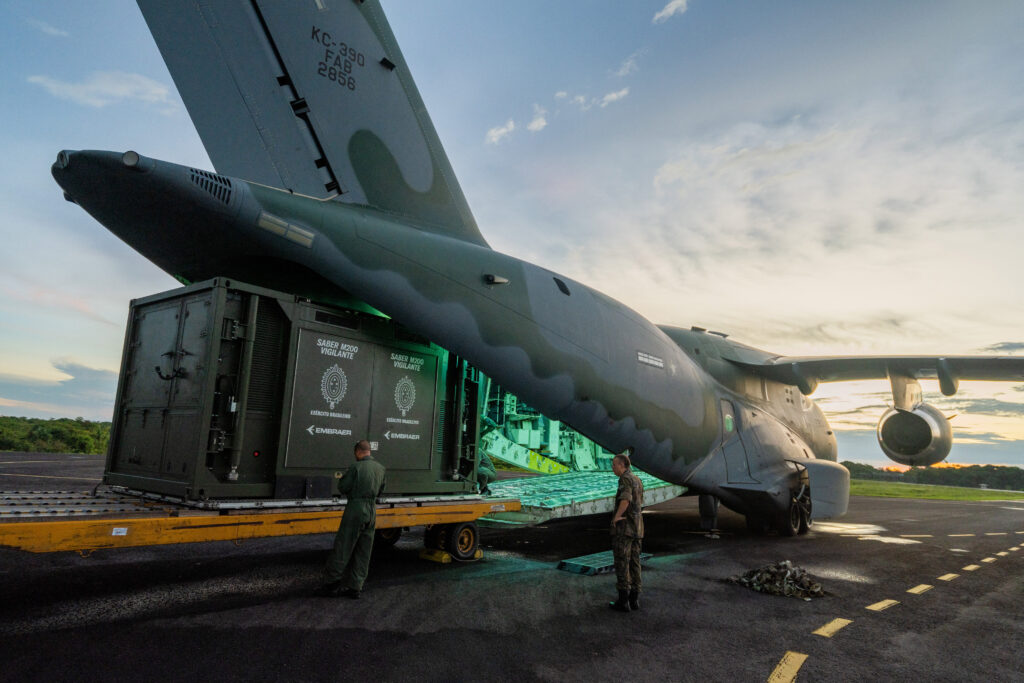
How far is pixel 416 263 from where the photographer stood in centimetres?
705

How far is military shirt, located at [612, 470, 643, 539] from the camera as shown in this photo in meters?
5.89

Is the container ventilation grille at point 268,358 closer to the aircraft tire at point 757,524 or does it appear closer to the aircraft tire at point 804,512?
the aircraft tire at point 757,524

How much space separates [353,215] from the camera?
6.79 m

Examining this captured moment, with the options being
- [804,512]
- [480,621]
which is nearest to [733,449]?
[804,512]

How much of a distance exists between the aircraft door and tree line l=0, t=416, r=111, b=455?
31.3 metres

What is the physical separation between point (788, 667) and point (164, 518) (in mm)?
4948

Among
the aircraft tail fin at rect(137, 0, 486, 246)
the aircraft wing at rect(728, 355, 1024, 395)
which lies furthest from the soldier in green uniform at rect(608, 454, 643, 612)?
the aircraft wing at rect(728, 355, 1024, 395)

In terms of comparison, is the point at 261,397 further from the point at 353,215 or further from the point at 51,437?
the point at 51,437

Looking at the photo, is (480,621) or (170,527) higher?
(170,527)

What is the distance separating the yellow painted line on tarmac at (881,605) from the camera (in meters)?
6.18

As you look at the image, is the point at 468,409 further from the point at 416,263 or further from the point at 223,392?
the point at 223,392

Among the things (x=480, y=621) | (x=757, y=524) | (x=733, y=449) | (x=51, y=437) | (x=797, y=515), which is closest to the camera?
(x=480, y=621)

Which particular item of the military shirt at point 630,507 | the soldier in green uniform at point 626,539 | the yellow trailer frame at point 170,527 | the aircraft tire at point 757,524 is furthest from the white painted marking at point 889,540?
the yellow trailer frame at point 170,527

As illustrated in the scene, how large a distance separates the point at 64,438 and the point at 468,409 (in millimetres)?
34467
